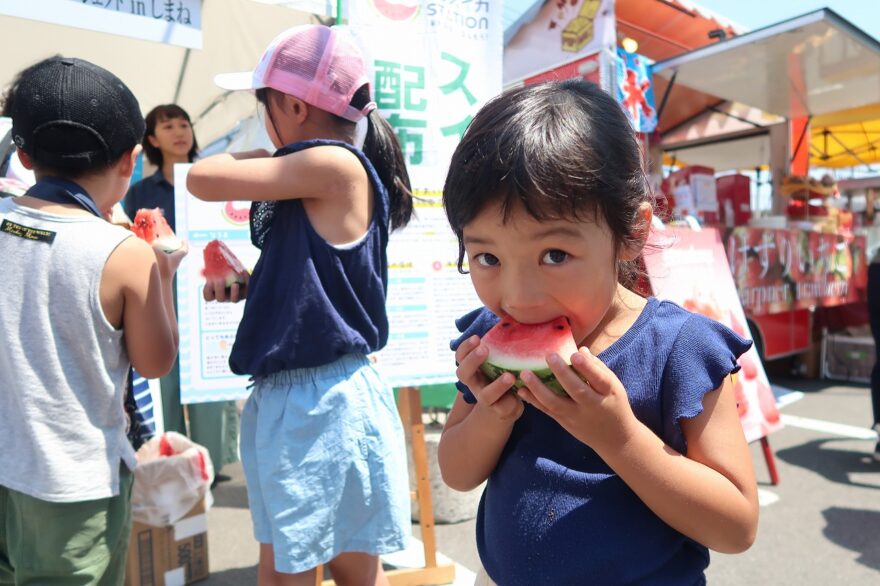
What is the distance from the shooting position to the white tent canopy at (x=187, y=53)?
4.66 metres

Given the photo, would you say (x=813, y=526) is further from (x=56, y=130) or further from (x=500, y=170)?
(x=56, y=130)

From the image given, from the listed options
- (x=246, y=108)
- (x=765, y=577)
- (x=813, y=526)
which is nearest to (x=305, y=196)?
(x=765, y=577)

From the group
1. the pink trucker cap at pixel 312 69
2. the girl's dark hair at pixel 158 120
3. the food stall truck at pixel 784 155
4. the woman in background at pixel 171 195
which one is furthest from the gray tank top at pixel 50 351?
the food stall truck at pixel 784 155

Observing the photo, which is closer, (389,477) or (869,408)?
(389,477)

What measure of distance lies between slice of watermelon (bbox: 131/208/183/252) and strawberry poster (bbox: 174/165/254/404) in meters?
0.71

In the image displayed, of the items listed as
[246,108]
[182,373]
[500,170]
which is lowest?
[182,373]

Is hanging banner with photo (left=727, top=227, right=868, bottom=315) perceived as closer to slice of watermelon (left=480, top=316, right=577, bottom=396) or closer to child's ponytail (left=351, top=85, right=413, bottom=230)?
child's ponytail (left=351, top=85, right=413, bottom=230)

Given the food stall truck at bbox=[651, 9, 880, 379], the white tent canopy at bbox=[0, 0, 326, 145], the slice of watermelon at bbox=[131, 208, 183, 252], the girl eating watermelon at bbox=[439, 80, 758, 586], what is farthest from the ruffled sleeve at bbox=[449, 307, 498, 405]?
the food stall truck at bbox=[651, 9, 880, 379]

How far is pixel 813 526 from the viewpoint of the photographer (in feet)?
12.3

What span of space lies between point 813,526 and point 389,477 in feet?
10.3

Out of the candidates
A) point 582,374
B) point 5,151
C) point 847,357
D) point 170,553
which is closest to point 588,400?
point 582,374

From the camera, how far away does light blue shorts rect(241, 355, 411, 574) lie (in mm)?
1846

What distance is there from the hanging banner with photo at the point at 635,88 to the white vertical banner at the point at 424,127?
261 centimetres

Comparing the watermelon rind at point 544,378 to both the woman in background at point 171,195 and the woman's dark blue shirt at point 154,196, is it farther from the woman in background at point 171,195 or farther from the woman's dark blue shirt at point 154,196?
the woman's dark blue shirt at point 154,196
